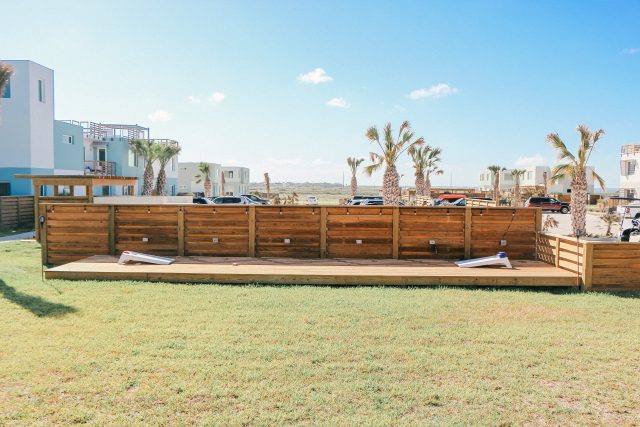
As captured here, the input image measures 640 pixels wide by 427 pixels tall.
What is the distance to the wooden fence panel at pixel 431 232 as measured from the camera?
11445mm

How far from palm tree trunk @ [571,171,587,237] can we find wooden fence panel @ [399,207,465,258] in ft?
32.3

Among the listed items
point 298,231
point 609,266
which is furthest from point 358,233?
point 609,266

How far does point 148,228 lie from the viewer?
11742 mm

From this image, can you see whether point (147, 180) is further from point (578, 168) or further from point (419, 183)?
point (578, 168)

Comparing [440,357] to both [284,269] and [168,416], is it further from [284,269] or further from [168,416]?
[284,269]

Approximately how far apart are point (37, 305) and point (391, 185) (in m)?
22.1

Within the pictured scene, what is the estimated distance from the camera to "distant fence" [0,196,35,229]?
842 inches

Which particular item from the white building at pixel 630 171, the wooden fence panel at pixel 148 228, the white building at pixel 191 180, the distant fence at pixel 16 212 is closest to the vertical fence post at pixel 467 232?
the wooden fence panel at pixel 148 228

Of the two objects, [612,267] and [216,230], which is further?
[216,230]

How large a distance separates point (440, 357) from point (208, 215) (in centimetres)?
758

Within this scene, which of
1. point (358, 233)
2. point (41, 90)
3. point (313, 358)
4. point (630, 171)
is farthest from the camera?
point (630, 171)

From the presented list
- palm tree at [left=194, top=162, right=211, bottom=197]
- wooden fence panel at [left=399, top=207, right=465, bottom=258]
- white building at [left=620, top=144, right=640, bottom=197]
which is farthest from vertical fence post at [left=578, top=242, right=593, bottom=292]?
palm tree at [left=194, top=162, right=211, bottom=197]

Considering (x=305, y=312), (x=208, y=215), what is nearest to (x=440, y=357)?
(x=305, y=312)

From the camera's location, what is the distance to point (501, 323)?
6.84 meters
